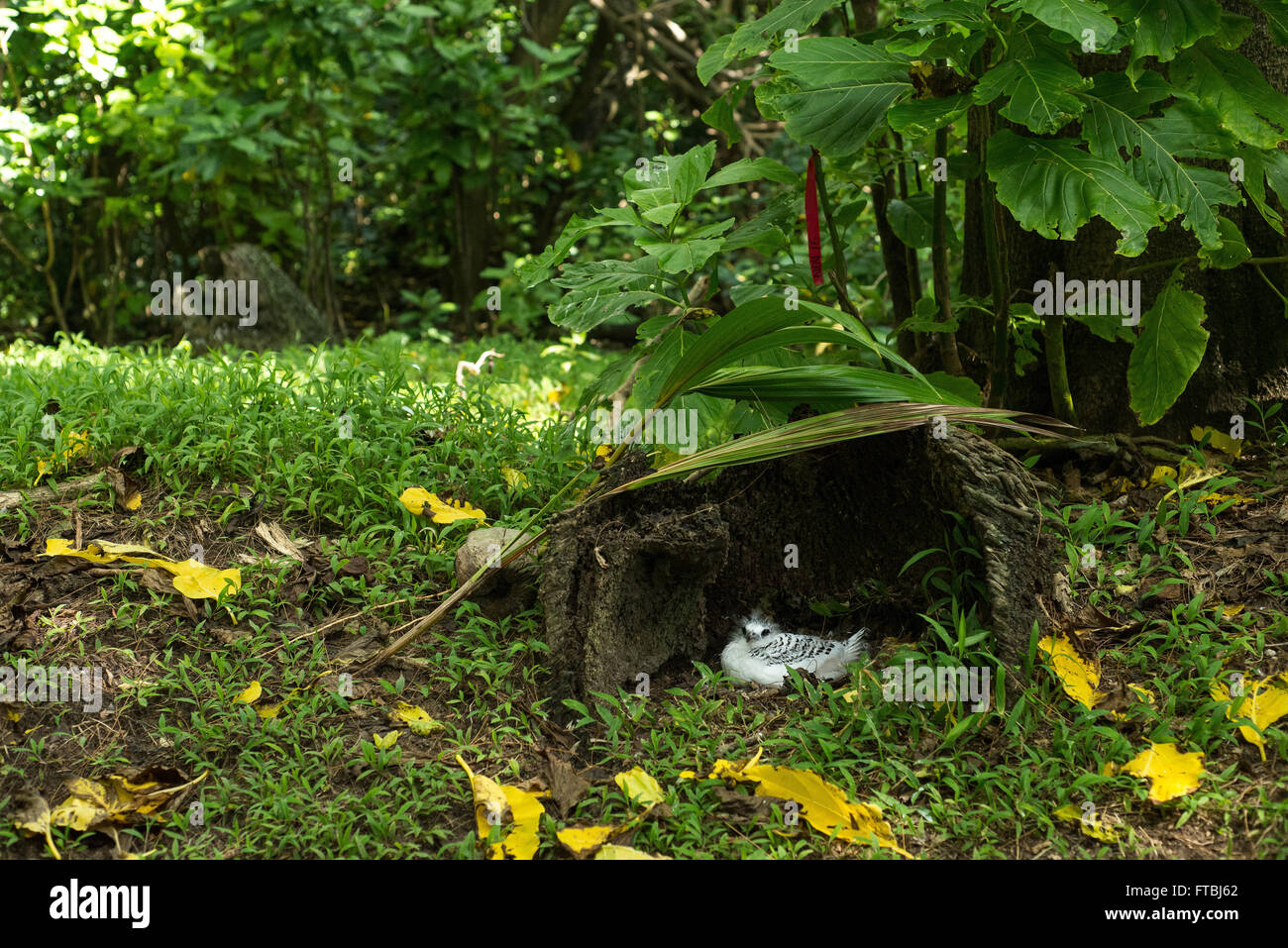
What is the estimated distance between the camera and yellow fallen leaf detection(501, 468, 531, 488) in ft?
9.89

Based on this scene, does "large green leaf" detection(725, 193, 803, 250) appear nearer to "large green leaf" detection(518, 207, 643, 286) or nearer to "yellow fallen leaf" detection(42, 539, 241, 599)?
"large green leaf" detection(518, 207, 643, 286)

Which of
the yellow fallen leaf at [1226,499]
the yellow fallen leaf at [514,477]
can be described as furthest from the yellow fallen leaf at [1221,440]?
the yellow fallen leaf at [514,477]

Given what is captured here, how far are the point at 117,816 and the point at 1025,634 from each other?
73.7 inches

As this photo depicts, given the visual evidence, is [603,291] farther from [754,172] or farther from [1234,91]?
[1234,91]

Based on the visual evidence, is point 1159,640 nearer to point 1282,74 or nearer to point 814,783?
point 814,783

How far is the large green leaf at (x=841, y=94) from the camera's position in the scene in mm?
2400

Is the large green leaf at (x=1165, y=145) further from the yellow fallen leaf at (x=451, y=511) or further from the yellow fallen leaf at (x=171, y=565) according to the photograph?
the yellow fallen leaf at (x=171, y=565)

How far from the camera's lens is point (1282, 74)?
2914mm

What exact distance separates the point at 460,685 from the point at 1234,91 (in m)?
2.29

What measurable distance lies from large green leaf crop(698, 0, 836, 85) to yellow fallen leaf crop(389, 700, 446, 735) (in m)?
1.59

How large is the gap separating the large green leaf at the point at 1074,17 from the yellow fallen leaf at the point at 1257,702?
1.34 meters

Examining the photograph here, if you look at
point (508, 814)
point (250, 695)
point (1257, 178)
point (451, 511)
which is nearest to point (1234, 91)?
point (1257, 178)

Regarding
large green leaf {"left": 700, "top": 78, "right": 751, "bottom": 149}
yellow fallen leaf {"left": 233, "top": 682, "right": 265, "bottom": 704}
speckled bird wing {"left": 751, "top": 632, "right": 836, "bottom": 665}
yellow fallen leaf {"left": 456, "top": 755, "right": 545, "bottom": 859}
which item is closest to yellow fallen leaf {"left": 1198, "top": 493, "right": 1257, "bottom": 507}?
speckled bird wing {"left": 751, "top": 632, "right": 836, "bottom": 665}

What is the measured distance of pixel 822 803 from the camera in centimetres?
197
